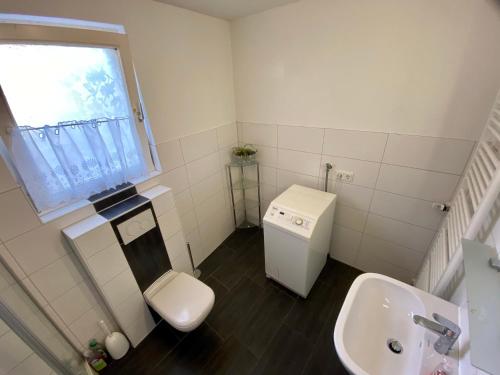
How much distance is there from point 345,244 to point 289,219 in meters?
0.80

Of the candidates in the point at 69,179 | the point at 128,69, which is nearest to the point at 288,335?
the point at 69,179

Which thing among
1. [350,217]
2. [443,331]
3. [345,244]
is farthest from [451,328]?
[345,244]

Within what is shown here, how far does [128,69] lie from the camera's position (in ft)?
4.21

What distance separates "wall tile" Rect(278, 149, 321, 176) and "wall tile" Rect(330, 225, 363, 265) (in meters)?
0.59

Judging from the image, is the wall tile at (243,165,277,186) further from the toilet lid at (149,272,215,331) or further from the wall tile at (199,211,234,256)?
the toilet lid at (149,272,215,331)

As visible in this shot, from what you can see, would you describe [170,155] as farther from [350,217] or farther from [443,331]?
[443,331]

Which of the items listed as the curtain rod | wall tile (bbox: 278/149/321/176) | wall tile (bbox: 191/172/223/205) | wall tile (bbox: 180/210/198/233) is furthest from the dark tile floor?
the curtain rod

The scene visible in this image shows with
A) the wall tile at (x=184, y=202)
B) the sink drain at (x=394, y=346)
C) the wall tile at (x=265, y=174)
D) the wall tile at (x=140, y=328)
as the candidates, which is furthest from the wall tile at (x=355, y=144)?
the wall tile at (x=140, y=328)

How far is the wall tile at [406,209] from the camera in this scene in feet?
4.89

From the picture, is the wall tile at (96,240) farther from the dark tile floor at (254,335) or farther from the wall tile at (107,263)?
the dark tile floor at (254,335)

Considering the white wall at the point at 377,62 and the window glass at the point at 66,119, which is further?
A: the white wall at the point at 377,62

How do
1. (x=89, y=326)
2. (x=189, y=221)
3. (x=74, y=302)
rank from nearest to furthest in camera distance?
(x=74, y=302)
(x=89, y=326)
(x=189, y=221)

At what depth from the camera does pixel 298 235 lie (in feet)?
4.97

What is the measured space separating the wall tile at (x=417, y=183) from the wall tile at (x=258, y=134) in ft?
3.07
